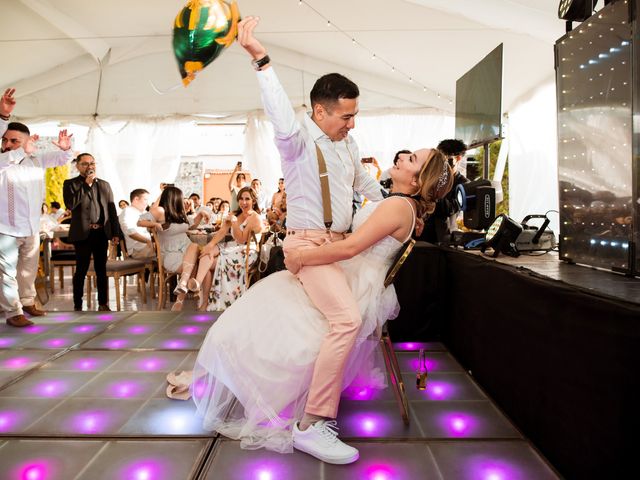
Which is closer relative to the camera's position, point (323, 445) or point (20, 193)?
point (323, 445)

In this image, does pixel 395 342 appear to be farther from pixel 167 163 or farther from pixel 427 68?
pixel 167 163

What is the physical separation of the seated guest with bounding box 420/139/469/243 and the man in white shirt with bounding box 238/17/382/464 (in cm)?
166

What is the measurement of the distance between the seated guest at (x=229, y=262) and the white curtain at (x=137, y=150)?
650 centimetres

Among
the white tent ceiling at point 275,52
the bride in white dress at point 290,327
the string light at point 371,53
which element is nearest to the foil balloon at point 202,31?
the bride in white dress at point 290,327

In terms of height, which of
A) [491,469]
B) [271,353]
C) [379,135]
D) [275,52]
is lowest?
[491,469]

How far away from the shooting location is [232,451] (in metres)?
2.16

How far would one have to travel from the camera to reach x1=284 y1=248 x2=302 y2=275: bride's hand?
225 centimetres

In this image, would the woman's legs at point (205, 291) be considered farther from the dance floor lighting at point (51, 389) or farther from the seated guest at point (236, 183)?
the seated guest at point (236, 183)

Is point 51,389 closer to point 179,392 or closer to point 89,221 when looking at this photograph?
point 179,392

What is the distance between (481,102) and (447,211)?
117 centimetres

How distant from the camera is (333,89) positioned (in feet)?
7.20

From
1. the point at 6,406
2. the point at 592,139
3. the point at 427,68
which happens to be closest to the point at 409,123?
the point at 427,68

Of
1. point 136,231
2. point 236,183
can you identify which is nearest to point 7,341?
point 136,231

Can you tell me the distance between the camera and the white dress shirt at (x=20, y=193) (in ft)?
14.0
